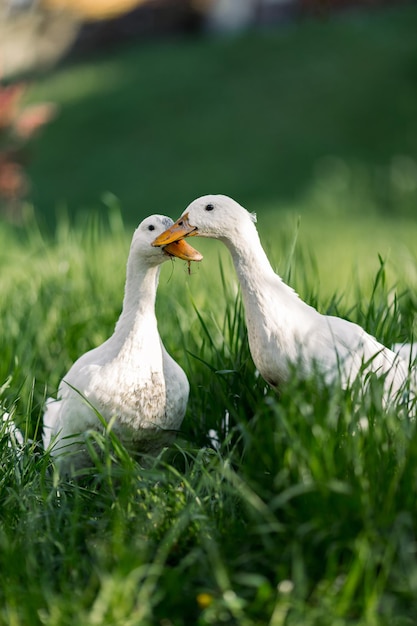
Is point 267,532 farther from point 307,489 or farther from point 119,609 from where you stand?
point 119,609

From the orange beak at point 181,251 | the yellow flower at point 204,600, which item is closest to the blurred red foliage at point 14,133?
the orange beak at point 181,251

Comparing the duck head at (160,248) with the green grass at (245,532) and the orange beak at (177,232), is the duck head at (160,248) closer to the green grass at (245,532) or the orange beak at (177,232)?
the orange beak at (177,232)

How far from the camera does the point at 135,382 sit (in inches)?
111

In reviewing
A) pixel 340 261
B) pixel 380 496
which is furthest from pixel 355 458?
pixel 340 261

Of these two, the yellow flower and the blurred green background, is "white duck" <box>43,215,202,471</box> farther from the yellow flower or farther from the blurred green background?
the blurred green background

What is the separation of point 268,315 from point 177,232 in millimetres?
344

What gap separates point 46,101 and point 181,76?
2.34m

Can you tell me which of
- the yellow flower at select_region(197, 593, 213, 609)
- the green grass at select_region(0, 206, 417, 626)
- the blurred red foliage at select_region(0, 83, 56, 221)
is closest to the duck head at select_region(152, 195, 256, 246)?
the green grass at select_region(0, 206, 417, 626)

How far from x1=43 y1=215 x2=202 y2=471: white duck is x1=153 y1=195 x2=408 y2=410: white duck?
171 mm

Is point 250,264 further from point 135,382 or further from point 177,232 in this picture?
point 135,382

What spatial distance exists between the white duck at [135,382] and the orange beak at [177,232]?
0.07m

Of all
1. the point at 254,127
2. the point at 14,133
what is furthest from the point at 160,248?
the point at 254,127

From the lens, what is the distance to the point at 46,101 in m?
16.0

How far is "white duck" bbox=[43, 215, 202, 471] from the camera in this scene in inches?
111
